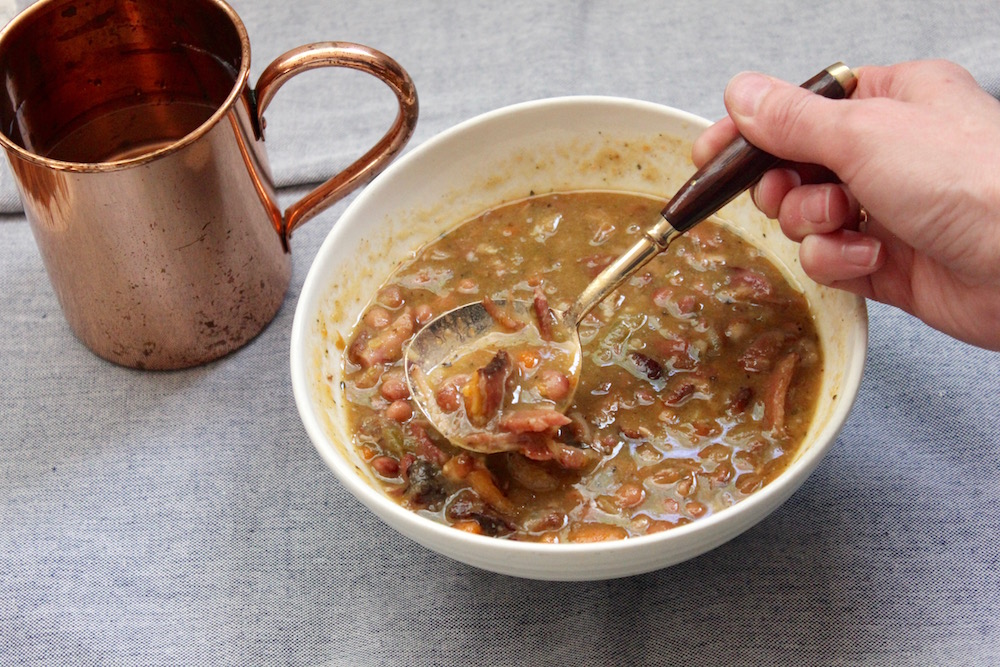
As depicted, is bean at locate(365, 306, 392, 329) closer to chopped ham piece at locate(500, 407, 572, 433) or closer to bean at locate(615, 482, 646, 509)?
chopped ham piece at locate(500, 407, 572, 433)

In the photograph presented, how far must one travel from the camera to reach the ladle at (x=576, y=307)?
2.42 metres

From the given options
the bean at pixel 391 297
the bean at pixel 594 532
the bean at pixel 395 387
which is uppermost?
the bean at pixel 391 297

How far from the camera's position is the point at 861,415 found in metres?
2.83

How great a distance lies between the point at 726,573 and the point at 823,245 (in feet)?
2.71

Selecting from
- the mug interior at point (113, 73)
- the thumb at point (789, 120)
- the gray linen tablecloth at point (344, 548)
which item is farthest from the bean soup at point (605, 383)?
the mug interior at point (113, 73)

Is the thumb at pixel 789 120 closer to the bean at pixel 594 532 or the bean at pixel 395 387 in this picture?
the bean at pixel 594 532

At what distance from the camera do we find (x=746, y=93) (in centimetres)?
236

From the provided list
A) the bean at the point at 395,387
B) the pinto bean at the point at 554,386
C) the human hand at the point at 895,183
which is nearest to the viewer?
the human hand at the point at 895,183

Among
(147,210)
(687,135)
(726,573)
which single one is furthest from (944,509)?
(147,210)

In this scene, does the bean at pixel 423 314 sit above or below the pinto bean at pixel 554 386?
below

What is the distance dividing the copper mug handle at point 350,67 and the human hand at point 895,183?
2.81ft

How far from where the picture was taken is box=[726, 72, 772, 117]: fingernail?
2.34 metres

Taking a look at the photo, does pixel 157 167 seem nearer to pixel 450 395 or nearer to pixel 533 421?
pixel 450 395

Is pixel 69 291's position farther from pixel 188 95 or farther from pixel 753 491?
pixel 753 491
